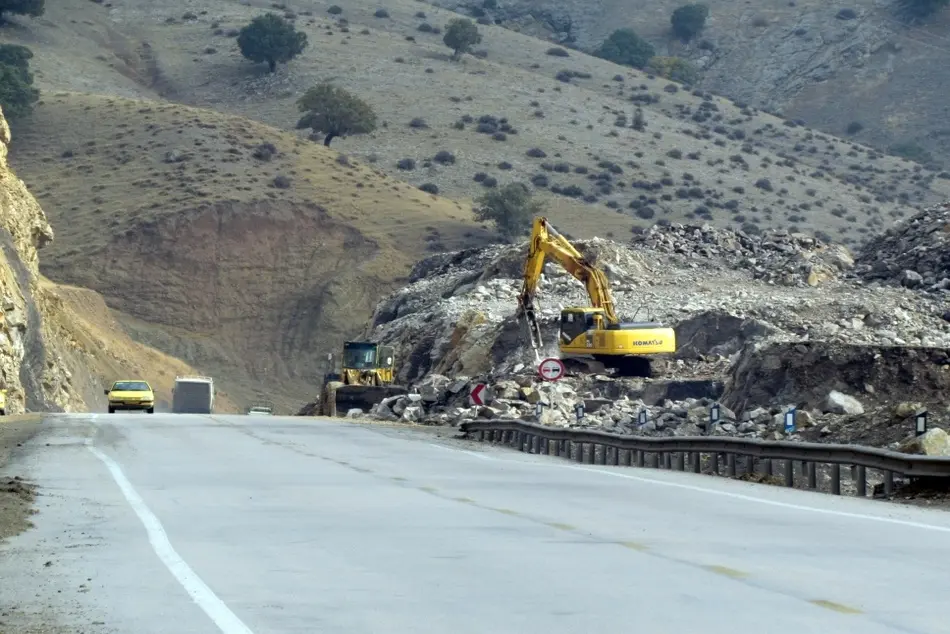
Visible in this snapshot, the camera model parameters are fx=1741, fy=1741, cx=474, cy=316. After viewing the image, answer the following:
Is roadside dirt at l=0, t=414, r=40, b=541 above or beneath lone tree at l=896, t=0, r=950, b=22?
beneath

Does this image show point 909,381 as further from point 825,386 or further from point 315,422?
point 315,422

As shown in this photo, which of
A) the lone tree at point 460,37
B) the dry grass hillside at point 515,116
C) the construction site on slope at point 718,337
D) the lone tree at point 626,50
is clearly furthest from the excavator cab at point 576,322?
the lone tree at point 626,50

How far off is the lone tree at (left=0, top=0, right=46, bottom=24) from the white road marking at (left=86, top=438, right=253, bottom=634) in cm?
13332

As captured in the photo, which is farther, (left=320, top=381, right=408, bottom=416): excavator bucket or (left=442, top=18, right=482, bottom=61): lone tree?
(left=442, top=18, right=482, bottom=61): lone tree

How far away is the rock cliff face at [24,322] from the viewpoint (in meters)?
58.6

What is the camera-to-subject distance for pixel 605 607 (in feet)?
35.2

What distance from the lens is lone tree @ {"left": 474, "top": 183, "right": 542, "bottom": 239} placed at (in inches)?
4316

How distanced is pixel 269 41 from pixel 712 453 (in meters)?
123

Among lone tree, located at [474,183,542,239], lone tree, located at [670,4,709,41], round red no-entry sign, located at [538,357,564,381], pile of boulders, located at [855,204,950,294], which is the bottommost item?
round red no-entry sign, located at [538,357,564,381]

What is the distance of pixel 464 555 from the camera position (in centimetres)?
1381

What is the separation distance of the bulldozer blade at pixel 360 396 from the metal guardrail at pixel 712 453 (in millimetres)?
17122

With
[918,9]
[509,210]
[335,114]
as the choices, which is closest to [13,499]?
[509,210]

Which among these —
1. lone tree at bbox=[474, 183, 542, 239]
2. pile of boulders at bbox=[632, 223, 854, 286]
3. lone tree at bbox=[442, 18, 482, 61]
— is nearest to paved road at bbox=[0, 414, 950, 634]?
pile of boulders at bbox=[632, 223, 854, 286]

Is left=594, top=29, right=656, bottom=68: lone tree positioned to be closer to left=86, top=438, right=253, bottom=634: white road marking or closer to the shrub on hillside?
the shrub on hillside
